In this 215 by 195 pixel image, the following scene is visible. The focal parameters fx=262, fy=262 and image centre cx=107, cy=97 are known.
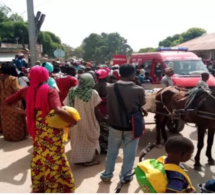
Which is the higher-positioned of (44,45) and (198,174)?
(44,45)

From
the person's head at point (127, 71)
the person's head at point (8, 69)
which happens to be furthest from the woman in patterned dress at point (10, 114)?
the person's head at point (127, 71)

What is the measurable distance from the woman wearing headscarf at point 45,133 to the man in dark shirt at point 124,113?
759mm

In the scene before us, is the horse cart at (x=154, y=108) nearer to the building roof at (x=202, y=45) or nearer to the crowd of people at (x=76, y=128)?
the crowd of people at (x=76, y=128)

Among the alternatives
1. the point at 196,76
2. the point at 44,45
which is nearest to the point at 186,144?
the point at 196,76

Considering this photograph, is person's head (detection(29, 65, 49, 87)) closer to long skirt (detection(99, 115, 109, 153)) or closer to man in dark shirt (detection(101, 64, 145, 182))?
man in dark shirt (detection(101, 64, 145, 182))

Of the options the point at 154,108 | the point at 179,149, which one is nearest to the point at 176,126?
the point at 154,108

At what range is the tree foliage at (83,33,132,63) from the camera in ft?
165

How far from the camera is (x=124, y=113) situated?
132 inches

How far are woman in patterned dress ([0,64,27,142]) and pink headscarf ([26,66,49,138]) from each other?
284 cm

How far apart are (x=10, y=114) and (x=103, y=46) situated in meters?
46.2

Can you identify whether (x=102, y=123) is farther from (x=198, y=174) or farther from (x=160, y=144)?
(x=198, y=174)

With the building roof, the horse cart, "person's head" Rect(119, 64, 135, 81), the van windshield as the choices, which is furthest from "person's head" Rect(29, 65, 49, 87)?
the building roof

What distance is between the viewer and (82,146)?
175 inches

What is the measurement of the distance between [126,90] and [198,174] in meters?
1.94
